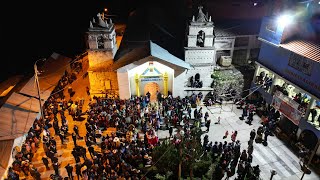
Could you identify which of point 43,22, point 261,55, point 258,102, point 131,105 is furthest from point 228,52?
point 43,22

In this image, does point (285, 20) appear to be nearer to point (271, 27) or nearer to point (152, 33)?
point (271, 27)

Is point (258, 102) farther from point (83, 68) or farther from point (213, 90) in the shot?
point (83, 68)

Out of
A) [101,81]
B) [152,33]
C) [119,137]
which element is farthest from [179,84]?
[119,137]

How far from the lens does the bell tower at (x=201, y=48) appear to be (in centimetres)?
2662

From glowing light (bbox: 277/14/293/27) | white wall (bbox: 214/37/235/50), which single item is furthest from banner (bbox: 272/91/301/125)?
white wall (bbox: 214/37/235/50)

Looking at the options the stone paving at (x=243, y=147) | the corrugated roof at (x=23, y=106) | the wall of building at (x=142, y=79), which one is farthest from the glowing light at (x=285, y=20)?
the corrugated roof at (x=23, y=106)

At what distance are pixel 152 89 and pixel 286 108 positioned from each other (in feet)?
43.0

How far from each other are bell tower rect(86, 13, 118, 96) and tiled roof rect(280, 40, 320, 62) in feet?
53.3

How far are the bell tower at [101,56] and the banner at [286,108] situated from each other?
15618mm

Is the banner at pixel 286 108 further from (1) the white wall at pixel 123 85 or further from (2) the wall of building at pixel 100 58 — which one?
(2) the wall of building at pixel 100 58

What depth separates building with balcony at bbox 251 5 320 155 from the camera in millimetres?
20797

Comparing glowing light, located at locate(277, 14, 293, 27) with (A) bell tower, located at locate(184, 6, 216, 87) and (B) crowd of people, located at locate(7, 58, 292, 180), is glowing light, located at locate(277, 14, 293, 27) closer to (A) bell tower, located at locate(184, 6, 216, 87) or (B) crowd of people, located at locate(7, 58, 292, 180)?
(A) bell tower, located at locate(184, 6, 216, 87)

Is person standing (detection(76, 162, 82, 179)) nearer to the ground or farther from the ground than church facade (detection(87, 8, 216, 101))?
nearer to the ground

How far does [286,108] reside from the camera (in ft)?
75.4
